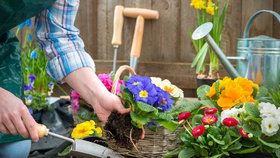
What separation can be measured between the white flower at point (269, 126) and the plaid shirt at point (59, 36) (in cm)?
60

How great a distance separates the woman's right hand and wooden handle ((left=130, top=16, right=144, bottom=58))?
2.52 m

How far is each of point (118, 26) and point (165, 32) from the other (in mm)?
341

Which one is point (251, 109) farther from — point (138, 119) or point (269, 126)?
point (138, 119)

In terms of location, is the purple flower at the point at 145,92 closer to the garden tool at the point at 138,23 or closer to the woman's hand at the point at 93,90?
the woman's hand at the point at 93,90

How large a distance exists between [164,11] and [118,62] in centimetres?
46

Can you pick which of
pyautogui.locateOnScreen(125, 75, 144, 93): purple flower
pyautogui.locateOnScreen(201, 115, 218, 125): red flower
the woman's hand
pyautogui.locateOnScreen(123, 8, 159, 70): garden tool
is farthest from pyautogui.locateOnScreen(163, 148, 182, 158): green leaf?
pyautogui.locateOnScreen(123, 8, 159, 70): garden tool

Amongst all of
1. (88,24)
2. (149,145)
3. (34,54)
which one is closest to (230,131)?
(149,145)

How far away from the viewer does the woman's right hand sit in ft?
4.20

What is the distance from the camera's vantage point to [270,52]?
263 cm

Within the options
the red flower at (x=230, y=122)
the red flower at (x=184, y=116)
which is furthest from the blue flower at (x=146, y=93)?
the red flower at (x=230, y=122)

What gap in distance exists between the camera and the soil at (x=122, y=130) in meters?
1.77

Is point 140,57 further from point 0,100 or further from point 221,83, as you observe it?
point 0,100

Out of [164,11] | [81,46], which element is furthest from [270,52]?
[164,11]

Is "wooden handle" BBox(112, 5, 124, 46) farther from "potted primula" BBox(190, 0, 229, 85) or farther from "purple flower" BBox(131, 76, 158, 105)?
"purple flower" BBox(131, 76, 158, 105)
